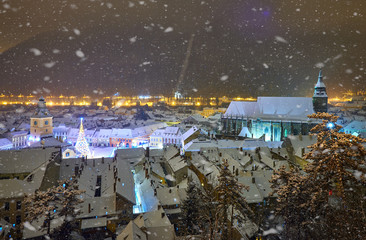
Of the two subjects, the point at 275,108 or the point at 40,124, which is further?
the point at 275,108

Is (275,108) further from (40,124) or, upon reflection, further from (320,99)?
A: (40,124)

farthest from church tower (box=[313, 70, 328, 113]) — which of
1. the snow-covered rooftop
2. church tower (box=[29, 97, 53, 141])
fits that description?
church tower (box=[29, 97, 53, 141])

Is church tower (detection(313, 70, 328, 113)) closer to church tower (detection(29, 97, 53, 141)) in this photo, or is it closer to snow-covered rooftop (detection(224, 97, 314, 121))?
snow-covered rooftop (detection(224, 97, 314, 121))

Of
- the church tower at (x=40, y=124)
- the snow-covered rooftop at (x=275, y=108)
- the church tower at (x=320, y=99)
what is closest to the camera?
the church tower at (x=40, y=124)

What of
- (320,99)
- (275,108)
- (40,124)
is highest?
(320,99)

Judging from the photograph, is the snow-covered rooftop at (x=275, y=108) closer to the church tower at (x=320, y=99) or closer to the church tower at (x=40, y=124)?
the church tower at (x=320, y=99)

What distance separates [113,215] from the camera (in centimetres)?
2572

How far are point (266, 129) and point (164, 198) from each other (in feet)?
125

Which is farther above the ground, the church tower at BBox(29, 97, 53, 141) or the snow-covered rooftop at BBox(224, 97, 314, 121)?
the snow-covered rooftop at BBox(224, 97, 314, 121)

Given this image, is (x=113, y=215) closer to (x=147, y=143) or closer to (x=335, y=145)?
(x=335, y=145)

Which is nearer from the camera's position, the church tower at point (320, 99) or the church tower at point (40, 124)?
the church tower at point (40, 124)

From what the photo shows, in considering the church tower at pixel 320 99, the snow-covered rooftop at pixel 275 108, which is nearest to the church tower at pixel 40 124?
the snow-covered rooftop at pixel 275 108

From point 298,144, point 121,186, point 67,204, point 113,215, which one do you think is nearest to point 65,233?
point 67,204

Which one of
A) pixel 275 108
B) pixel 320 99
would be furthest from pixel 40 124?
pixel 320 99
